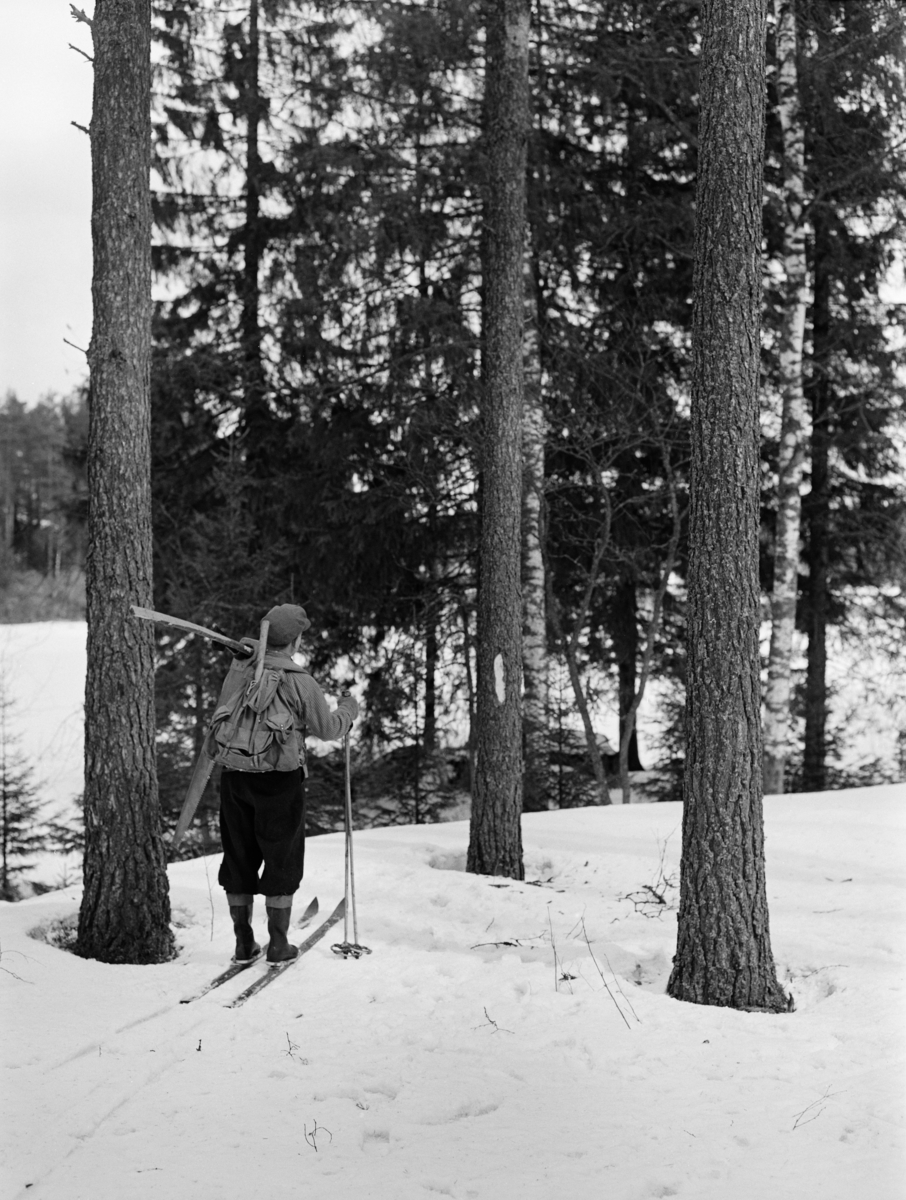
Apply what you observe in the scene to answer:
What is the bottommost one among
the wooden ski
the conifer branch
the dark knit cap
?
the wooden ski

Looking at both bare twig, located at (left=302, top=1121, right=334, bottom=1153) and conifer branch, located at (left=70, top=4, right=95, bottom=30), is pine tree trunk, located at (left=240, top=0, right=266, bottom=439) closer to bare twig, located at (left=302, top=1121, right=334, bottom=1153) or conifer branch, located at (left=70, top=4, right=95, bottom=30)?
conifer branch, located at (left=70, top=4, right=95, bottom=30)

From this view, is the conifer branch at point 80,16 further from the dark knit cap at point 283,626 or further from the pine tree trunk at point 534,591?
the pine tree trunk at point 534,591

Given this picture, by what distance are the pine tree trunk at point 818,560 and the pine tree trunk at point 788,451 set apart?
6.73 ft

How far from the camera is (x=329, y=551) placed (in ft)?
50.8

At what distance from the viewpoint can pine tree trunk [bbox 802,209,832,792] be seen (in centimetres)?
1541

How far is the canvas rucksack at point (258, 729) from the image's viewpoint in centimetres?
592

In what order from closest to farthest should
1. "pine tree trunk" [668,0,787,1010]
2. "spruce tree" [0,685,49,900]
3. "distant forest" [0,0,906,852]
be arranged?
"pine tree trunk" [668,0,787,1010], "distant forest" [0,0,906,852], "spruce tree" [0,685,49,900]

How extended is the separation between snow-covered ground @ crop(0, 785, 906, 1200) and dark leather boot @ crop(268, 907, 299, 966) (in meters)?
0.15

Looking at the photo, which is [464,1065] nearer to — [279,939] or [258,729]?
[279,939]

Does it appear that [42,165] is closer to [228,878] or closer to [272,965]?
[228,878]

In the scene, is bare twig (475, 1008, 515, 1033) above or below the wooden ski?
below

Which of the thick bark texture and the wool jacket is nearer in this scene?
the wool jacket

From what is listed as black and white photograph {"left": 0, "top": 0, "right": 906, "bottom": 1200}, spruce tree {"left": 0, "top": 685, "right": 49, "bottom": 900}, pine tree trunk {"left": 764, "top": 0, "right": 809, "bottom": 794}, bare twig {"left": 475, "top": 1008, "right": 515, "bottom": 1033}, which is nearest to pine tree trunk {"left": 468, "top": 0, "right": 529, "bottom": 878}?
black and white photograph {"left": 0, "top": 0, "right": 906, "bottom": 1200}

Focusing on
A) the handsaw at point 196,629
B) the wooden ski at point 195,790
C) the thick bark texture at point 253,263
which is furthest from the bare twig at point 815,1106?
the thick bark texture at point 253,263
